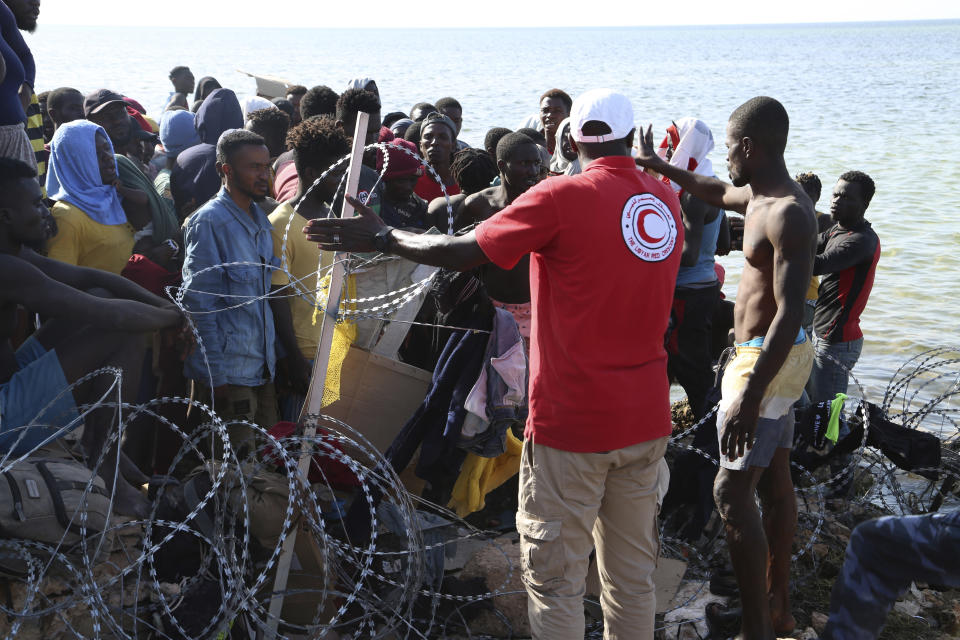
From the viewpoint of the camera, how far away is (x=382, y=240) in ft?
11.6

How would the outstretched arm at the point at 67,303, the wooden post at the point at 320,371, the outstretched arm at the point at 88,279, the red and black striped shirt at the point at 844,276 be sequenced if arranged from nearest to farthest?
the wooden post at the point at 320,371 < the outstretched arm at the point at 67,303 < the outstretched arm at the point at 88,279 < the red and black striped shirt at the point at 844,276

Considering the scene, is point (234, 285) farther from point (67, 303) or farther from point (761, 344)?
point (761, 344)

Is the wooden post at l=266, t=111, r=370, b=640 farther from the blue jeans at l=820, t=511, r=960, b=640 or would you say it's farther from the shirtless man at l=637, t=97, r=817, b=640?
the blue jeans at l=820, t=511, r=960, b=640

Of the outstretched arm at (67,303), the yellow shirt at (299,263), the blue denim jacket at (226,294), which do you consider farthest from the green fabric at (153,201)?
the outstretched arm at (67,303)

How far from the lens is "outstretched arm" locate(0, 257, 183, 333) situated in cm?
402

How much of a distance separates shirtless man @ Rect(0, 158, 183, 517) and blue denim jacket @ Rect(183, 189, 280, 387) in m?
0.21

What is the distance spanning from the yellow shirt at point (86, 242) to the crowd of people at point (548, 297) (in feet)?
0.04

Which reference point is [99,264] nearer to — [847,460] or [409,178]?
[409,178]

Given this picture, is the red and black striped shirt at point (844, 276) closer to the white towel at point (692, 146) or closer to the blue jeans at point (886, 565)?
the white towel at point (692, 146)

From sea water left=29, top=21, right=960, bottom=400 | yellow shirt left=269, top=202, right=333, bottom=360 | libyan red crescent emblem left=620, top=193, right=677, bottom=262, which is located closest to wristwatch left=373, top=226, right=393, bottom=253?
sea water left=29, top=21, right=960, bottom=400

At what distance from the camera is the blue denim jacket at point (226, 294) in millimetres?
4668

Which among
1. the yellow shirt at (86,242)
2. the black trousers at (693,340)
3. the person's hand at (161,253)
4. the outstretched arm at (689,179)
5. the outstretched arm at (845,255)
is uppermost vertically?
the outstretched arm at (689,179)

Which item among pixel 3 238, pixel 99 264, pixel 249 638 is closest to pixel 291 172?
pixel 99 264

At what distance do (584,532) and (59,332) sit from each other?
8.34 feet
